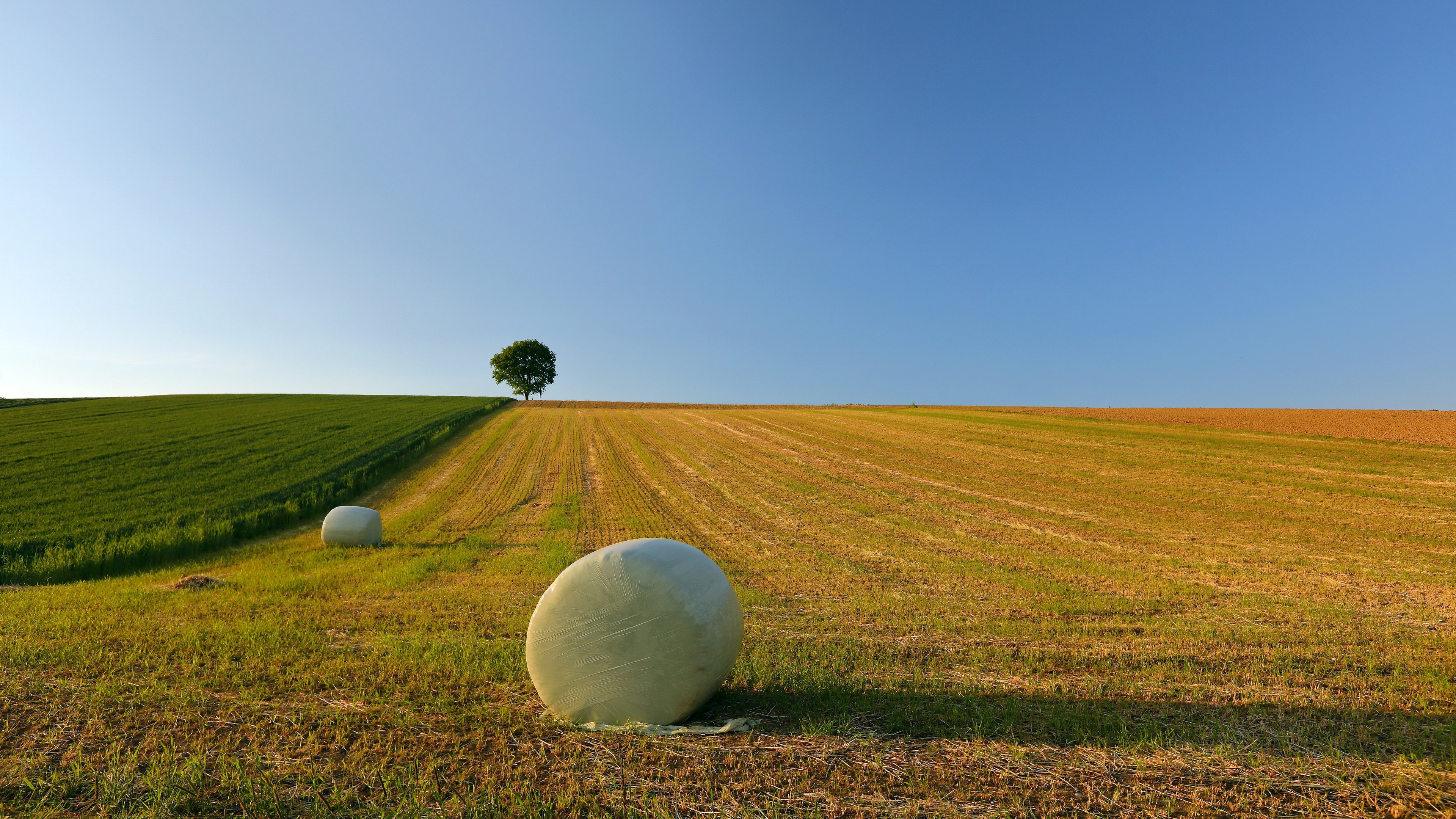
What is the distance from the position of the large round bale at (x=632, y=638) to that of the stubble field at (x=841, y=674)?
0.30 meters

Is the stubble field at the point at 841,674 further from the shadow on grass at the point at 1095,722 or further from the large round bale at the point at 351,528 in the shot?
the large round bale at the point at 351,528

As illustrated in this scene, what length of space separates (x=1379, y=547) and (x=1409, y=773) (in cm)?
987

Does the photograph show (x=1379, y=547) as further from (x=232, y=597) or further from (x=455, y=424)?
(x=455, y=424)

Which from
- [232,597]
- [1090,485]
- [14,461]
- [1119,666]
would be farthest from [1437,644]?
[14,461]

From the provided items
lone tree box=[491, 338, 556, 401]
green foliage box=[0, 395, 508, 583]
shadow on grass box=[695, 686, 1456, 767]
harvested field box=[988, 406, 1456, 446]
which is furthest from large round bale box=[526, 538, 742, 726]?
lone tree box=[491, 338, 556, 401]

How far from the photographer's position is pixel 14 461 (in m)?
20.1

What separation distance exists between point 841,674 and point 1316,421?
33.2m

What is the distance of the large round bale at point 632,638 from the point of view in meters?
4.54

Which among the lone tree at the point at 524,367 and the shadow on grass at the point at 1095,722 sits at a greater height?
the lone tree at the point at 524,367

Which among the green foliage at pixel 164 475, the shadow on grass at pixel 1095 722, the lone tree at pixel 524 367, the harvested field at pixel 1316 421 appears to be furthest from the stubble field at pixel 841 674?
the lone tree at pixel 524 367

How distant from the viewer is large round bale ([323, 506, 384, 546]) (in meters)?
12.5

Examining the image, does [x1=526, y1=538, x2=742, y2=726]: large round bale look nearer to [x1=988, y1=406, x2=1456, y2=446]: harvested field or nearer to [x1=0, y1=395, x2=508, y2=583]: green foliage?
[x1=0, y1=395, x2=508, y2=583]: green foliage

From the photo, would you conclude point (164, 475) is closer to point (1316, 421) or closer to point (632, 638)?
point (632, 638)

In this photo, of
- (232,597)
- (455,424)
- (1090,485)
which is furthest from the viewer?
(455,424)
